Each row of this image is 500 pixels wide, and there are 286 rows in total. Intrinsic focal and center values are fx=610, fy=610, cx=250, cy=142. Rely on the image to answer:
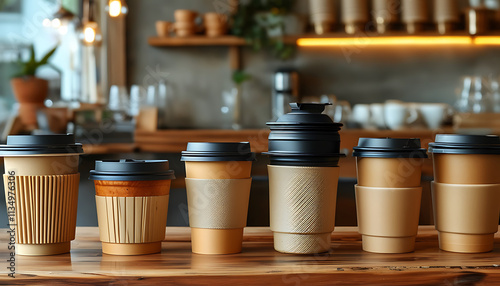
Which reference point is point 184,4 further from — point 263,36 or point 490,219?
point 490,219

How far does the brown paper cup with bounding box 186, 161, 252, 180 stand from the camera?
0.88 m

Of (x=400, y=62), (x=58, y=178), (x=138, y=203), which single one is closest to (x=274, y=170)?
(x=138, y=203)

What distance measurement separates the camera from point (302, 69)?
13.4 ft

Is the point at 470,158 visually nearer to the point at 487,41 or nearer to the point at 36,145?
the point at 36,145

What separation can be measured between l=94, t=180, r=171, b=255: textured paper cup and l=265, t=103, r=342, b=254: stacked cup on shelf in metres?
0.17

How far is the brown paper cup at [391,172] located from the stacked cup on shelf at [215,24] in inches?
121

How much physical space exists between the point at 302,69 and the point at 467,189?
3.25 meters

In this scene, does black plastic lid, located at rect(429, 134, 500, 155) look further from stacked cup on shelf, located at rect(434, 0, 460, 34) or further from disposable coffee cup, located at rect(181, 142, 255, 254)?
stacked cup on shelf, located at rect(434, 0, 460, 34)

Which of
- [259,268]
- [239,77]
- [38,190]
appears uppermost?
[239,77]

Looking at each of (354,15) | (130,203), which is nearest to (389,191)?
(130,203)

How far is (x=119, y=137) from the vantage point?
3459 millimetres

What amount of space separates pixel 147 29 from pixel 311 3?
113cm

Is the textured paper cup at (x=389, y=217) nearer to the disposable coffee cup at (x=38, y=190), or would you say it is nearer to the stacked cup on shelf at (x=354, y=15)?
the disposable coffee cup at (x=38, y=190)

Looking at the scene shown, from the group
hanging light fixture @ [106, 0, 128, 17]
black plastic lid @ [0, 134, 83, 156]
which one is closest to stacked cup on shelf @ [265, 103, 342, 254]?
black plastic lid @ [0, 134, 83, 156]
